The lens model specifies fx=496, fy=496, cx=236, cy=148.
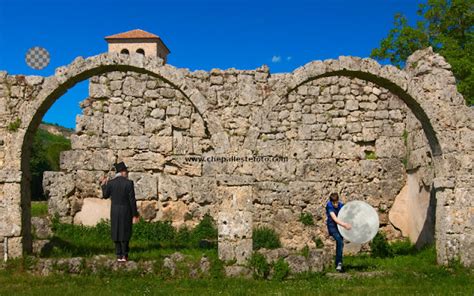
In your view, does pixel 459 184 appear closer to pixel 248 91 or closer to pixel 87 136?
pixel 248 91

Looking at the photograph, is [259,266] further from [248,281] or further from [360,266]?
[360,266]

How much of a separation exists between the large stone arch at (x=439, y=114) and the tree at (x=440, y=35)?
7495 millimetres

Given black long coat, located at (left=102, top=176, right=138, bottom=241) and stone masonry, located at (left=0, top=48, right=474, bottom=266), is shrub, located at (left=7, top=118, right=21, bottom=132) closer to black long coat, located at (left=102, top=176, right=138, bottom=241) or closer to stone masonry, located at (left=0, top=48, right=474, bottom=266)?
black long coat, located at (left=102, top=176, right=138, bottom=241)

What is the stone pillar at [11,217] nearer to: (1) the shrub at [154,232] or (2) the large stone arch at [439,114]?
(1) the shrub at [154,232]

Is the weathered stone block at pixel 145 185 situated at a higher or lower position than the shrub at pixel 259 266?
higher

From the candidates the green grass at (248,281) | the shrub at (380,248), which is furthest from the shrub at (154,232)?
the shrub at (380,248)

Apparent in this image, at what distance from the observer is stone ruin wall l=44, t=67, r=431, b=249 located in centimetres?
1177

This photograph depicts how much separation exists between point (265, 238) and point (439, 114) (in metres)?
4.74

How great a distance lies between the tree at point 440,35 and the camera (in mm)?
16375

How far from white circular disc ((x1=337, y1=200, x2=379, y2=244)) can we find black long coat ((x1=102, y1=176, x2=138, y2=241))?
362 centimetres

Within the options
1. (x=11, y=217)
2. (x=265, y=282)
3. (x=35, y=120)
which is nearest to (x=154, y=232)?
(x=11, y=217)

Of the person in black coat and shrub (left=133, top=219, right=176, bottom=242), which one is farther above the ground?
the person in black coat

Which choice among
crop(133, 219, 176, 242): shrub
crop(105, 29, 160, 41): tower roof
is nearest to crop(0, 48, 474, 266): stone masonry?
crop(133, 219, 176, 242): shrub

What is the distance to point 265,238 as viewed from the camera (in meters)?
11.4
